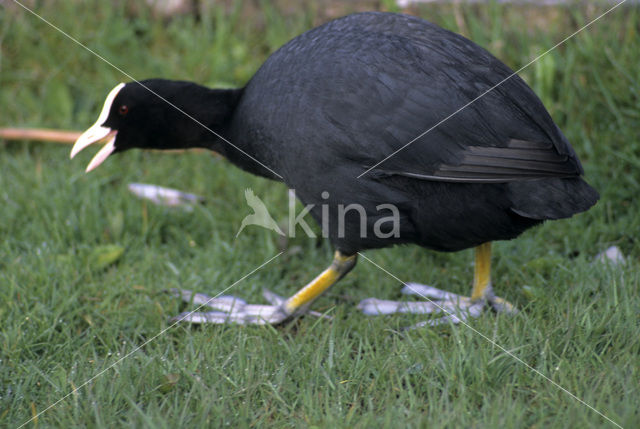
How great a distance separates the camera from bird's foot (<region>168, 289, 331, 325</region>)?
2.95 meters

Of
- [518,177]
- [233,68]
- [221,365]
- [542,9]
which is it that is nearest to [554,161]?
[518,177]

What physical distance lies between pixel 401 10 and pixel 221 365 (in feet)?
8.80

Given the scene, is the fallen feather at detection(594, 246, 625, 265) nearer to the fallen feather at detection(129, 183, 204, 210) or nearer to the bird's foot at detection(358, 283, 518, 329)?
the bird's foot at detection(358, 283, 518, 329)

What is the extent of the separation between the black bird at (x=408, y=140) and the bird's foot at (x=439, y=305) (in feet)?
0.09

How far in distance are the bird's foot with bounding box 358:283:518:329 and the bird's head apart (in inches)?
41.7

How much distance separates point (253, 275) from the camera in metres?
3.43

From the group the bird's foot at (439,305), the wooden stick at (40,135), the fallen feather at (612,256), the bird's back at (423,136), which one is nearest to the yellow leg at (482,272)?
the bird's foot at (439,305)

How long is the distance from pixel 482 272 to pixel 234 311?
3.58 ft

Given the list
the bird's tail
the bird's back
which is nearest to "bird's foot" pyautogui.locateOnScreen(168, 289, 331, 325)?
the bird's back

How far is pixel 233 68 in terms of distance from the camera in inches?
182

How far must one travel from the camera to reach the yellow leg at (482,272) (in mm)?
3029

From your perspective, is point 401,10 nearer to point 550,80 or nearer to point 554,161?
point 550,80
